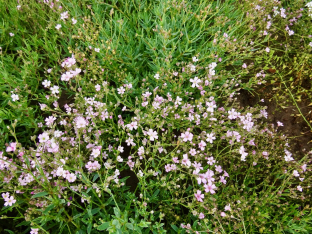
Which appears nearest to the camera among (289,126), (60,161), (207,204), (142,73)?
(60,161)

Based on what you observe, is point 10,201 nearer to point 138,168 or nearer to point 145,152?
point 138,168

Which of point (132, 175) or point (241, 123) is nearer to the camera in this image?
point (241, 123)

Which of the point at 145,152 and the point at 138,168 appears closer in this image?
the point at 138,168

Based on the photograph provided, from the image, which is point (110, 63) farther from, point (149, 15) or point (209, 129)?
point (209, 129)

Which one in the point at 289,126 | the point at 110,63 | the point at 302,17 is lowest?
the point at 289,126

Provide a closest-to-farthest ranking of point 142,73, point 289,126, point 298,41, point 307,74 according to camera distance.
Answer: point 142,73
point 289,126
point 307,74
point 298,41

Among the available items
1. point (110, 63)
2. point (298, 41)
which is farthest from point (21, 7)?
point (298, 41)

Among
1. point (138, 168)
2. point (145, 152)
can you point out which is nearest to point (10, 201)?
point (138, 168)

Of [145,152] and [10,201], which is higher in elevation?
[10,201]
